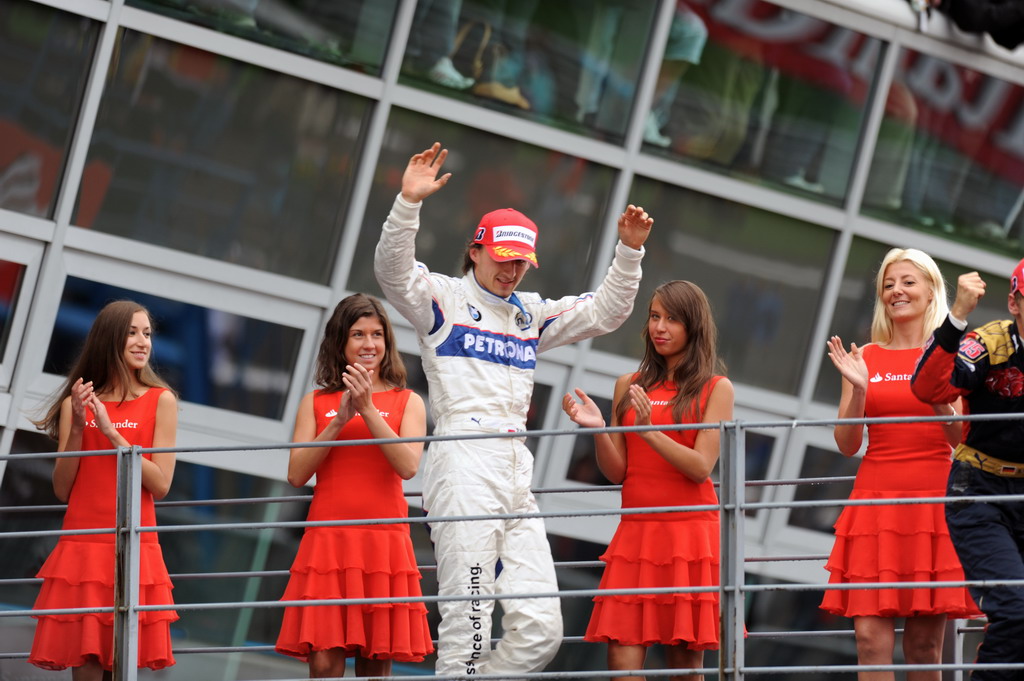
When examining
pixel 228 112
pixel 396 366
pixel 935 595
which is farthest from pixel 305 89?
pixel 935 595

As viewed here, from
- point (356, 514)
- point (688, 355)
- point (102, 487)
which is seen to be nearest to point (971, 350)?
point (688, 355)

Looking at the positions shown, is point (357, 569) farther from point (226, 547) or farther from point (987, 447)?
point (226, 547)

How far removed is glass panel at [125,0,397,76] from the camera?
7.65 metres

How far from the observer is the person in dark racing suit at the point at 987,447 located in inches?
158

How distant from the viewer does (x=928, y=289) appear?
16.5 ft

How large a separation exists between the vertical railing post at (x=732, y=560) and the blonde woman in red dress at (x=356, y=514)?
124 centimetres

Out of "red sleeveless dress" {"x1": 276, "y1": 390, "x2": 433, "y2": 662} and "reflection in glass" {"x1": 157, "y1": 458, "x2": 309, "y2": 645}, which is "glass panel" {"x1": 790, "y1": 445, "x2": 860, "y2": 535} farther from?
"red sleeveless dress" {"x1": 276, "y1": 390, "x2": 433, "y2": 662}

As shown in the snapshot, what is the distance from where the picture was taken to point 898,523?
4816 millimetres

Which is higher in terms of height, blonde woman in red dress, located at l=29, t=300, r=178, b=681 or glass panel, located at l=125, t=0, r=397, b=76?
glass panel, located at l=125, t=0, r=397, b=76

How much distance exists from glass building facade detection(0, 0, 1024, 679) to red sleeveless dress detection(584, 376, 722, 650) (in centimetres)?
331

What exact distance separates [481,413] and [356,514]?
64 centimetres

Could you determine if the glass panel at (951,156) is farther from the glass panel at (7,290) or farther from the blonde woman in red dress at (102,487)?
the blonde woman in red dress at (102,487)

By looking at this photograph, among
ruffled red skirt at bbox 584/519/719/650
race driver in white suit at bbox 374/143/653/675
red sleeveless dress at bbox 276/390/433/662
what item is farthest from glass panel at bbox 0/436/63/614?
ruffled red skirt at bbox 584/519/719/650

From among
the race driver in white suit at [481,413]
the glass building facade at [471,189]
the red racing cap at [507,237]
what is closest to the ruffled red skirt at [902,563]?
the race driver in white suit at [481,413]
